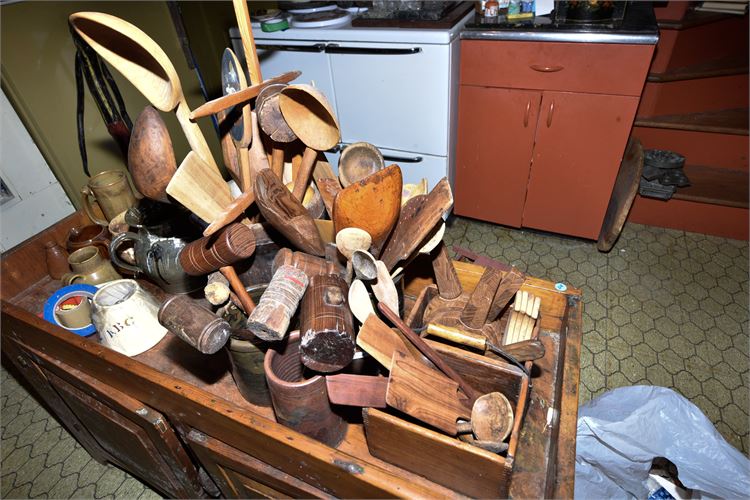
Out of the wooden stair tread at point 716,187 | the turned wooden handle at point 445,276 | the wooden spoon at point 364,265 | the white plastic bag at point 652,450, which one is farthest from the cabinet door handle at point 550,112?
the wooden spoon at point 364,265

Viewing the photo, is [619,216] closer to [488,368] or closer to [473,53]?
[473,53]

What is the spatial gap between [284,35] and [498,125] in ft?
3.38

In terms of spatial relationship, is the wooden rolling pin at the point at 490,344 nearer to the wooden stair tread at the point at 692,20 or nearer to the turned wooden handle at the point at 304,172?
the turned wooden handle at the point at 304,172

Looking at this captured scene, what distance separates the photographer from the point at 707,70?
1919mm

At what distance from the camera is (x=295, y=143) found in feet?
2.53

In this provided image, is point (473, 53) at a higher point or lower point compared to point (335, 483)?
higher

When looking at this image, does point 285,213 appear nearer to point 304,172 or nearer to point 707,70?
point 304,172

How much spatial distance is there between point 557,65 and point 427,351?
1464 mm

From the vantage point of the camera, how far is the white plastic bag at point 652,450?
95cm

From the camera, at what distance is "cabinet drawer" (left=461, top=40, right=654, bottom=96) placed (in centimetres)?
150

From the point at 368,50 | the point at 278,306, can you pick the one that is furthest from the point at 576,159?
the point at 278,306

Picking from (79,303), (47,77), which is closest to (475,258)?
(79,303)

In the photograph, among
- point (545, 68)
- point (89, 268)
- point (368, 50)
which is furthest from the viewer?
point (368, 50)

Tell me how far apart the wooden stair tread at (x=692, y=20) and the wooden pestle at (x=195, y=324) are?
7.26 feet
